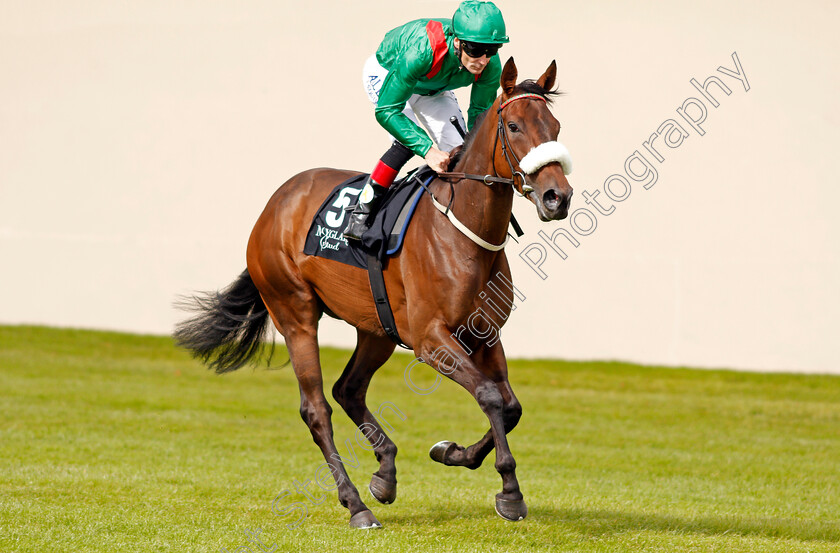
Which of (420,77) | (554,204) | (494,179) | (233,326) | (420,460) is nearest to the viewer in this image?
(554,204)

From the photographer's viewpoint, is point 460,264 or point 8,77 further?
point 8,77

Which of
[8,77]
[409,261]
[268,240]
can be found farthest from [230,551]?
[8,77]

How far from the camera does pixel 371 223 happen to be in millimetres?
5188

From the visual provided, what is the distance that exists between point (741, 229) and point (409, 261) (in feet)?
35.8

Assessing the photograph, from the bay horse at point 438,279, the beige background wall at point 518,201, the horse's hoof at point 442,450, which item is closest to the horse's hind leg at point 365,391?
the bay horse at point 438,279

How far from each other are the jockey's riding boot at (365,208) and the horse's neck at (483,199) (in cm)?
57

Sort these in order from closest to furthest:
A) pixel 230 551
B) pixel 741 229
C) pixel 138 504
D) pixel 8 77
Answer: pixel 230 551 < pixel 138 504 < pixel 741 229 < pixel 8 77

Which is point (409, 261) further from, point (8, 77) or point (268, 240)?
point (8, 77)

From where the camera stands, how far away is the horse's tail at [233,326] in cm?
634

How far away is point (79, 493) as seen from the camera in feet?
19.6

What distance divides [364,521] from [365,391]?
0.86m

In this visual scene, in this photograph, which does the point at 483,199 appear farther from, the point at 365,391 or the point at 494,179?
the point at 365,391

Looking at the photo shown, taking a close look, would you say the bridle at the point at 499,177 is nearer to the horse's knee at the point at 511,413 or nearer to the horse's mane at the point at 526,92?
the horse's mane at the point at 526,92

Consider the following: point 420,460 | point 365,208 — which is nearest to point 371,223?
point 365,208
